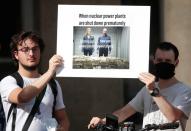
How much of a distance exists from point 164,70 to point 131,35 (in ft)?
1.46

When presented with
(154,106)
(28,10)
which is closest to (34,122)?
(154,106)

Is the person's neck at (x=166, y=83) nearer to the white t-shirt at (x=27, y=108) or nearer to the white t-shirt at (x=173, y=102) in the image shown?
the white t-shirt at (x=173, y=102)

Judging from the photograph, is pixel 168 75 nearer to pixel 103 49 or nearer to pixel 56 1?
pixel 103 49

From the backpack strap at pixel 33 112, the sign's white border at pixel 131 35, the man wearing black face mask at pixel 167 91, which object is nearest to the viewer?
the backpack strap at pixel 33 112

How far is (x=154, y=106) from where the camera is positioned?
5820 mm

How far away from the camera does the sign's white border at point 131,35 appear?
585 centimetres

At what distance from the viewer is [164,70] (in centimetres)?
571

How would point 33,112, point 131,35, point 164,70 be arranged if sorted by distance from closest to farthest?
point 33,112 < point 164,70 < point 131,35

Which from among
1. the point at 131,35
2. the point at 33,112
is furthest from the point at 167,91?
the point at 33,112

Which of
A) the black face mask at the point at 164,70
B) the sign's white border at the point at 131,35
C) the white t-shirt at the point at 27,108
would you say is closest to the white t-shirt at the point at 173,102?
the black face mask at the point at 164,70

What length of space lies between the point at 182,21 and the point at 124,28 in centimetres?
274

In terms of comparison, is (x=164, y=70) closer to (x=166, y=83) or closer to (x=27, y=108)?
(x=166, y=83)

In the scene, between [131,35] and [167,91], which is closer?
[167,91]

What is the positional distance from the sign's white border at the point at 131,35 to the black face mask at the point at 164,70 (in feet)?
0.38
